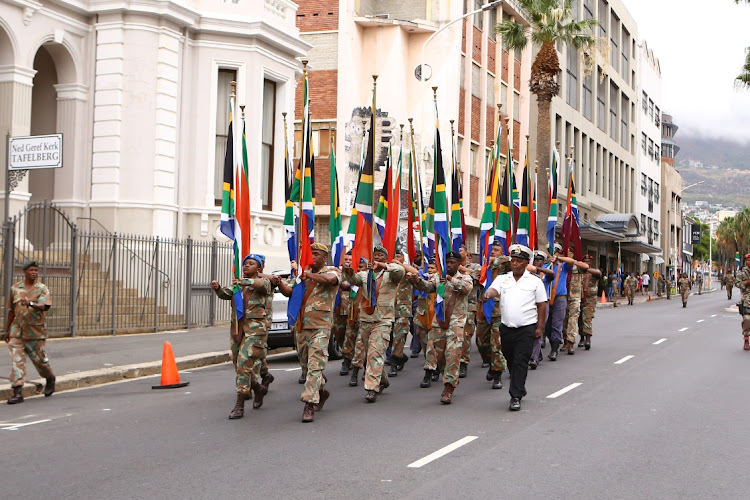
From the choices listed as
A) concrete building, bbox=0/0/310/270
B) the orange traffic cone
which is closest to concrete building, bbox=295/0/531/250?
concrete building, bbox=0/0/310/270

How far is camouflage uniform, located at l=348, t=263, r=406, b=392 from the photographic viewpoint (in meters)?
10.3

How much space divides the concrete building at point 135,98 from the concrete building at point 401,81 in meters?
6.75

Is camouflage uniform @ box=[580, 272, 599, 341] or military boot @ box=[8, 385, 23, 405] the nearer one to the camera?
military boot @ box=[8, 385, 23, 405]

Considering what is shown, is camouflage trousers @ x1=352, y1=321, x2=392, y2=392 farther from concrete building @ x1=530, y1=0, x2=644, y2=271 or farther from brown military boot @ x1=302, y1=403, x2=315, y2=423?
concrete building @ x1=530, y1=0, x2=644, y2=271

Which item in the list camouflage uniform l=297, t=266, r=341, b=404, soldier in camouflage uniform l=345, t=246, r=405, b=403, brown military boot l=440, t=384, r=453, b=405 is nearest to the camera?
camouflage uniform l=297, t=266, r=341, b=404

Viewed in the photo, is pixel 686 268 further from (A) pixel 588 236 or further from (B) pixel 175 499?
(B) pixel 175 499

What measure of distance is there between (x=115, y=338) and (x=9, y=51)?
21.3 feet

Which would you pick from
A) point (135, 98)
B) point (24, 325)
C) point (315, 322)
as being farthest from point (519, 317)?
point (135, 98)

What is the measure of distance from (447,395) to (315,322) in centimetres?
199

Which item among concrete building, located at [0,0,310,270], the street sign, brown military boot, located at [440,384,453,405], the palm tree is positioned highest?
the palm tree

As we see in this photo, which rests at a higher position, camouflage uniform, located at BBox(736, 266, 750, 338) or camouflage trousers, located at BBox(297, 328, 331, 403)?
camouflage uniform, located at BBox(736, 266, 750, 338)

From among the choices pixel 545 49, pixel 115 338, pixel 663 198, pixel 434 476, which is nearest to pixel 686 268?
pixel 663 198

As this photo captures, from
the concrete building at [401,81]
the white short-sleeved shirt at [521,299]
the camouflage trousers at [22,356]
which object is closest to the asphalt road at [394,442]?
the camouflage trousers at [22,356]

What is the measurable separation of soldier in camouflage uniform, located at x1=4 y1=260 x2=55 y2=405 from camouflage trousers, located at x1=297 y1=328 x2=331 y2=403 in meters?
3.48
